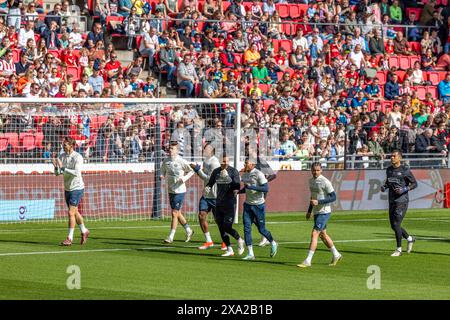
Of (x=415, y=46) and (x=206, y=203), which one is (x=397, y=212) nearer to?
(x=206, y=203)

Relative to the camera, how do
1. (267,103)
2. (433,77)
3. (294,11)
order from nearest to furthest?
(267,103) → (294,11) → (433,77)

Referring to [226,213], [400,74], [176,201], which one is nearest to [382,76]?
[400,74]

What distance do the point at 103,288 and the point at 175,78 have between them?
18665mm

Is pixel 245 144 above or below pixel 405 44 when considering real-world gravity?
below

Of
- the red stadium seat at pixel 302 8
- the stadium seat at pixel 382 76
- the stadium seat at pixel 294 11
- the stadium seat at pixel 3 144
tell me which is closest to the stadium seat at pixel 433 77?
the stadium seat at pixel 382 76

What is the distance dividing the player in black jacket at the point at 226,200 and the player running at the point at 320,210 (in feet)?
5.60

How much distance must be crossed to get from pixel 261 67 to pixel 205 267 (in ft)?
58.1

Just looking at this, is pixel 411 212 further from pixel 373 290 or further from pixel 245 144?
pixel 373 290

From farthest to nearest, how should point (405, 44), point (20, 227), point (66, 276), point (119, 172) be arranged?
point (405, 44) → point (119, 172) → point (20, 227) → point (66, 276)

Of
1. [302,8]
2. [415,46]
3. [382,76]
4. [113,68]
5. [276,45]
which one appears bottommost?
[113,68]

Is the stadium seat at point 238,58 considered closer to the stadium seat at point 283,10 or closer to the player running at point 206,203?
the stadium seat at point 283,10

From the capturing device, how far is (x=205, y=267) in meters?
20.5
